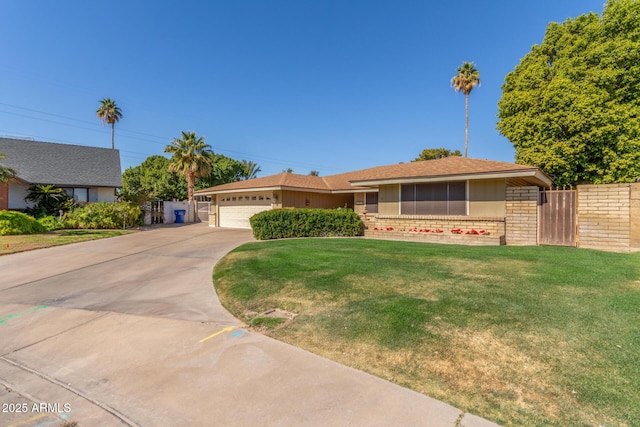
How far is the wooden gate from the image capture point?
1077 cm

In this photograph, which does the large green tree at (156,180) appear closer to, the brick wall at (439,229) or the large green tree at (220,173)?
the large green tree at (220,173)

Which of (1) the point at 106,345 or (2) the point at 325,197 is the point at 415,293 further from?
(2) the point at 325,197

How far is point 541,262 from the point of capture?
7574 millimetres

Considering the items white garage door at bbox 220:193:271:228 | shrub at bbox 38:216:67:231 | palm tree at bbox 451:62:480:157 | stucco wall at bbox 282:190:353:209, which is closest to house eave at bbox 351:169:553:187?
stucco wall at bbox 282:190:353:209

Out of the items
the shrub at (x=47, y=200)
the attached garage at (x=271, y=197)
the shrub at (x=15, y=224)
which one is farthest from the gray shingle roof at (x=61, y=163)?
the attached garage at (x=271, y=197)

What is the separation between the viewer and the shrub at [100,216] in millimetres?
19188

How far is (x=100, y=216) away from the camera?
1930cm

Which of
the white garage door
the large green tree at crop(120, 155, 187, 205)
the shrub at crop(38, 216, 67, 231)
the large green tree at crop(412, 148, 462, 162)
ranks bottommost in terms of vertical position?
the shrub at crop(38, 216, 67, 231)

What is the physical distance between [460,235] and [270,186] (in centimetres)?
1074

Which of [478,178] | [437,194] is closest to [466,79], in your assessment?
[437,194]

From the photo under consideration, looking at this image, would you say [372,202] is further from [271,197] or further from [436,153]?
[436,153]

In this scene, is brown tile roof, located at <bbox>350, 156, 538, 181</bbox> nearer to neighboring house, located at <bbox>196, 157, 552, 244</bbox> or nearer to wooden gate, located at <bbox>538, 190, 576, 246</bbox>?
neighboring house, located at <bbox>196, 157, 552, 244</bbox>

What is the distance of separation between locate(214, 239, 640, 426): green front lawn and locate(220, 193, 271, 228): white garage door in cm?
1288

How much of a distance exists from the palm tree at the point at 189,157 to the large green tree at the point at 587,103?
1001 inches
